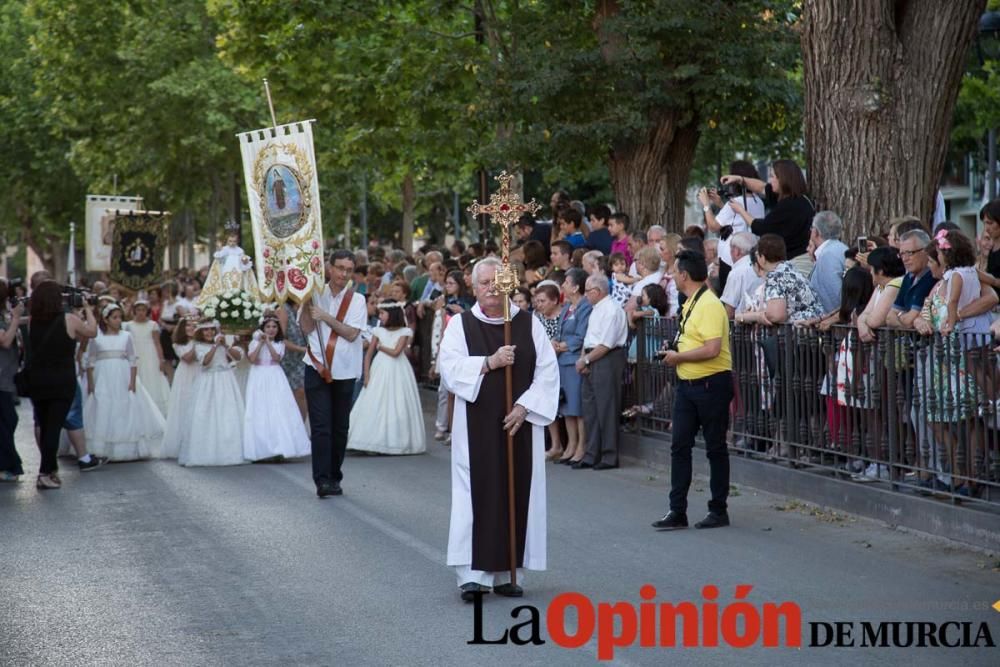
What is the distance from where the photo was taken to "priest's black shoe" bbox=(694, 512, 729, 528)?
1191 cm

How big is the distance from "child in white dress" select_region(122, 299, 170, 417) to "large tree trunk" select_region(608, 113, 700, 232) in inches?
261

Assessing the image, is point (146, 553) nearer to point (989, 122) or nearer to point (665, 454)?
point (665, 454)

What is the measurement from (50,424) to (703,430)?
21.8ft

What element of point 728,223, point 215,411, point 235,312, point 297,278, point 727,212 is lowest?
point 215,411

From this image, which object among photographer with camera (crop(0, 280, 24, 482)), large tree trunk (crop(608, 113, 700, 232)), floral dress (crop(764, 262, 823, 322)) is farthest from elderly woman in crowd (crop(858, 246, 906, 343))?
large tree trunk (crop(608, 113, 700, 232))

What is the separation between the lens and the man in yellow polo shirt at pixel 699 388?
11828 mm

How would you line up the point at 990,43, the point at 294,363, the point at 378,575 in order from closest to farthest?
1. the point at 378,575
2. the point at 294,363
3. the point at 990,43

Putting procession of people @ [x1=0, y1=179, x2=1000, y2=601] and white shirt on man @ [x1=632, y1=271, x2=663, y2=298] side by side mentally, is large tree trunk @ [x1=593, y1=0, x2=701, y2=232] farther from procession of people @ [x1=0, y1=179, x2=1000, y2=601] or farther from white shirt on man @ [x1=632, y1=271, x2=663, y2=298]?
white shirt on man @ [x1=632, y1=271, x2=663, y2=298]

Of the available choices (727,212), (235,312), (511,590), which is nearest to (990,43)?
(727,212)

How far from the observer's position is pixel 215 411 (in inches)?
687

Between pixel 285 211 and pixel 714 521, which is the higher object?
pixel 285 211

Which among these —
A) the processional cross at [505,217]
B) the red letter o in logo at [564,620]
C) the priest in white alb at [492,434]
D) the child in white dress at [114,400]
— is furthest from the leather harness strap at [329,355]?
the red letter o in logo at [564,620]

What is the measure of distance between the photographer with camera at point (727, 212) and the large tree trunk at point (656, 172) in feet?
22.1

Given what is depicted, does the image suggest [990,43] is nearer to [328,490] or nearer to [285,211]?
[285,211]
